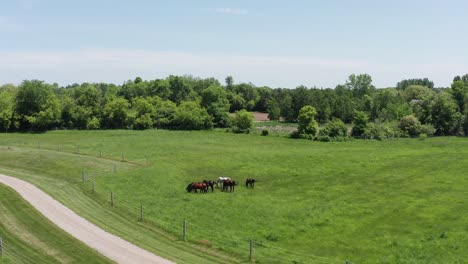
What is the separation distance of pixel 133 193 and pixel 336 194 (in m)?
19.0

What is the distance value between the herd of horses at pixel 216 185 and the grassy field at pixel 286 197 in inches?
38.5

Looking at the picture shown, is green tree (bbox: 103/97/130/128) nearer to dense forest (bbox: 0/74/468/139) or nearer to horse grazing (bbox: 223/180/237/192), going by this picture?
dense forest (bbox: 0/74/468/139)

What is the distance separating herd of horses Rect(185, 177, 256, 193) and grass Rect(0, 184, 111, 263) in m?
14.9

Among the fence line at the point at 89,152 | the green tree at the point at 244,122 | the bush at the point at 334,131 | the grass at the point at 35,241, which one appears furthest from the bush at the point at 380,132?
the grass at the point at 35,241

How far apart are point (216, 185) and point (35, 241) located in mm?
21508

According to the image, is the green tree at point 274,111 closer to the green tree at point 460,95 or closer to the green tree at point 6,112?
the green tree at point 460,95

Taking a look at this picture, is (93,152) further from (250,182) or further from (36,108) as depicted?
(36,108)

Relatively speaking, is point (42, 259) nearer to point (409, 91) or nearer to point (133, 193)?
point (133, 193)

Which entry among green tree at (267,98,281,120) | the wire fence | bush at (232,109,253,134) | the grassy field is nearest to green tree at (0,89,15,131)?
the wire fence

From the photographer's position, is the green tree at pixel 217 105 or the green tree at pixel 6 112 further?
the green tree at pixel 217 105

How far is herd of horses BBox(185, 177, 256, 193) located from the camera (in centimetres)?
4372

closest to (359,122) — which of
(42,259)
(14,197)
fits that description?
(14,197)

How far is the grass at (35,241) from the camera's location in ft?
81.3

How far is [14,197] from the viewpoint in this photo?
124ft
